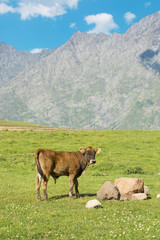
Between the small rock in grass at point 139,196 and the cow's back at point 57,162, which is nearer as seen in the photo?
the cow's back at point 57,162

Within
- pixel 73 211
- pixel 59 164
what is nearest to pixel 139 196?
pixel 59 164

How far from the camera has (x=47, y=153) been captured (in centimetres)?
1819

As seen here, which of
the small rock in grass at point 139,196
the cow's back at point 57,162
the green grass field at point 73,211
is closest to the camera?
the green grass field at point 73,211

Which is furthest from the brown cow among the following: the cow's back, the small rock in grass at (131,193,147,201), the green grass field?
the small rock in grass at (131,193,147,201)

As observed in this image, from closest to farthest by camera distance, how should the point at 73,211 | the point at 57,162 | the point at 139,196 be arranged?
the point at 73,211 → the point at 57,162 → the point at 139,196

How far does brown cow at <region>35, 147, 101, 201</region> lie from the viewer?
17.9 meters

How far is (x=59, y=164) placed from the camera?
18.4 meters

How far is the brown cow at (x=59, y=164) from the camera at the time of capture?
1788 centimetres

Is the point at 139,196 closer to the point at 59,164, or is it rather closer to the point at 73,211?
the point at 59,164

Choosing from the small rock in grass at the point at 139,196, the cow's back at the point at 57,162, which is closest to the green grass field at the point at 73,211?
the small rock in grass at the point at 139,196

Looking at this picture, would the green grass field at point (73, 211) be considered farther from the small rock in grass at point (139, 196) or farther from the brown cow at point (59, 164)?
the brown cow at point (59, 164)

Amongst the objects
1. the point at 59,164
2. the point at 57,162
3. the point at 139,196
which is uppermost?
the point at 57,162

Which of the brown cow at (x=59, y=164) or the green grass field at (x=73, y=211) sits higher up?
the brown cow at (x=59, y=164)

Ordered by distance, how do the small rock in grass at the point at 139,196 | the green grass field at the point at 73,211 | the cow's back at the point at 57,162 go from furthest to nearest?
the small rock in grass at the point at 139,196 < the cow's back at the point at 57,162 < the green grass field at the point at 73,211
